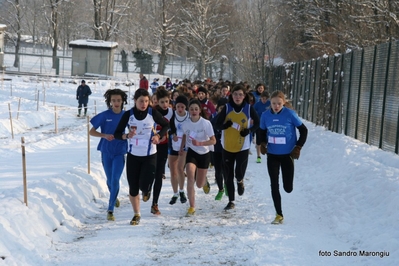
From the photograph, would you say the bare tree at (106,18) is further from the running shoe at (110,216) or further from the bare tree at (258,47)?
the running shoe at (110,216)

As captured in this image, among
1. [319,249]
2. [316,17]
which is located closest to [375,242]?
[319,249]

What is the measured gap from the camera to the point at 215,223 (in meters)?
8.78

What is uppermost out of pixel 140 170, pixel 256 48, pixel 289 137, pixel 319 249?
pixel 256 48

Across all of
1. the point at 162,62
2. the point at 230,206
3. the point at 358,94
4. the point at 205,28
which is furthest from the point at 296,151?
the point at 162,62

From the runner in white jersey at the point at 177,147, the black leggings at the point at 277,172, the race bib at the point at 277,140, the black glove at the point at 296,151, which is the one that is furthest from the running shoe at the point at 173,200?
the black glove at the point at 296,151

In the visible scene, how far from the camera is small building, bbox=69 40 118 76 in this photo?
182 ft

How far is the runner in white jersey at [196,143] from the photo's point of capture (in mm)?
9492

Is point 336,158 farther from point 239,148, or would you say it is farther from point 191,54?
point 191,54

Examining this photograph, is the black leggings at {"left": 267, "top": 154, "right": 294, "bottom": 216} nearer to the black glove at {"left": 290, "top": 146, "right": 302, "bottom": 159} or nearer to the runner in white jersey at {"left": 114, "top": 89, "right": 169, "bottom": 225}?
the black glove at {"left": 290, "top": 146, "right": 302, "bottom": 159}

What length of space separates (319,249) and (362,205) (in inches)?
80.6

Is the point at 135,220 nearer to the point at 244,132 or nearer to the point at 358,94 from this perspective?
the point at 244,132

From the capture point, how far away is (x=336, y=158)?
45.3ft

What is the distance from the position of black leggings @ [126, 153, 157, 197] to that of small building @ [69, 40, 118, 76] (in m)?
48.0

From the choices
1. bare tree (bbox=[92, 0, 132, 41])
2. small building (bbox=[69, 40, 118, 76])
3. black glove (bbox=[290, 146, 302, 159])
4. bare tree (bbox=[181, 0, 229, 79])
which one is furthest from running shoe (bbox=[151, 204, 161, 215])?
bare tree (bbox=[92, 0, 132, 41])
